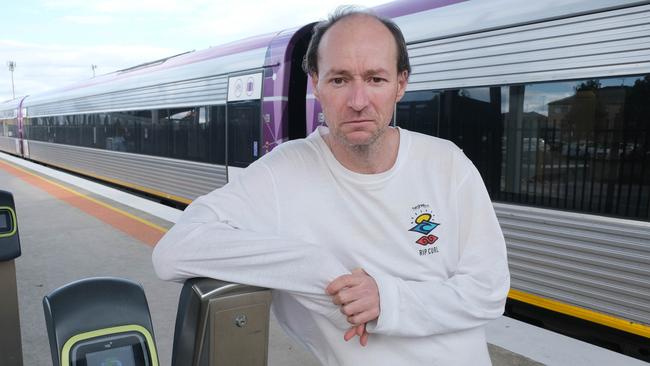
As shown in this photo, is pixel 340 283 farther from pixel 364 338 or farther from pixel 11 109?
pixel 11 109

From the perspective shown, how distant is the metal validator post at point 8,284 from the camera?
2010mm

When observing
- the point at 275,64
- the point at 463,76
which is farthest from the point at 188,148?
the point at 463,76

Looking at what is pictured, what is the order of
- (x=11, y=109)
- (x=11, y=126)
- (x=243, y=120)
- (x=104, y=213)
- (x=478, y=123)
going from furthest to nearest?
(x=11, y=126) → (x=11, y=109) → (x=104, y=213) → (x=243, y=120) → (x=478, y=123)

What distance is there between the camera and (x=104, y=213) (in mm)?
7453

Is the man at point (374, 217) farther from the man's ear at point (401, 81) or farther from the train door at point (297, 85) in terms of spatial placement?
the train door at point (297, 85)

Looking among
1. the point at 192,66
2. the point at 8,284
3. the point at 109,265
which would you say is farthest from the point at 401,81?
the point at 192,66

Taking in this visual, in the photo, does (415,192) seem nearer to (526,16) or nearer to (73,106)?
(526,16)

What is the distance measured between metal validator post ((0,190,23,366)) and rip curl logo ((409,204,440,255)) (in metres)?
1.48

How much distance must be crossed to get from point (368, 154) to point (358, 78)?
22cm

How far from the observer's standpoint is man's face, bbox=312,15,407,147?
4.65 ft

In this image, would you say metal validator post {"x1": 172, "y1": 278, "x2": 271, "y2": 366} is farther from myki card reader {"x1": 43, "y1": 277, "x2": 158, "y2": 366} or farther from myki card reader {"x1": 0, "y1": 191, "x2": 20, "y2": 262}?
myki card reader {"x1": 0, "y1": 191, "x2": 20, "y2": 262}

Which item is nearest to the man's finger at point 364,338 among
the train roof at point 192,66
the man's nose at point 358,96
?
the man's nose at point 358,96

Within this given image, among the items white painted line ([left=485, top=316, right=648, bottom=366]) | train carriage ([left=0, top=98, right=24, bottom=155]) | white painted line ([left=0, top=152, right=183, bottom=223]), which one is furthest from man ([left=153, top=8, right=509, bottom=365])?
train carriage ([left=0, top=98, right=24, bottom=155])

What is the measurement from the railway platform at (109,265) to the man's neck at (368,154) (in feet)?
5.38
